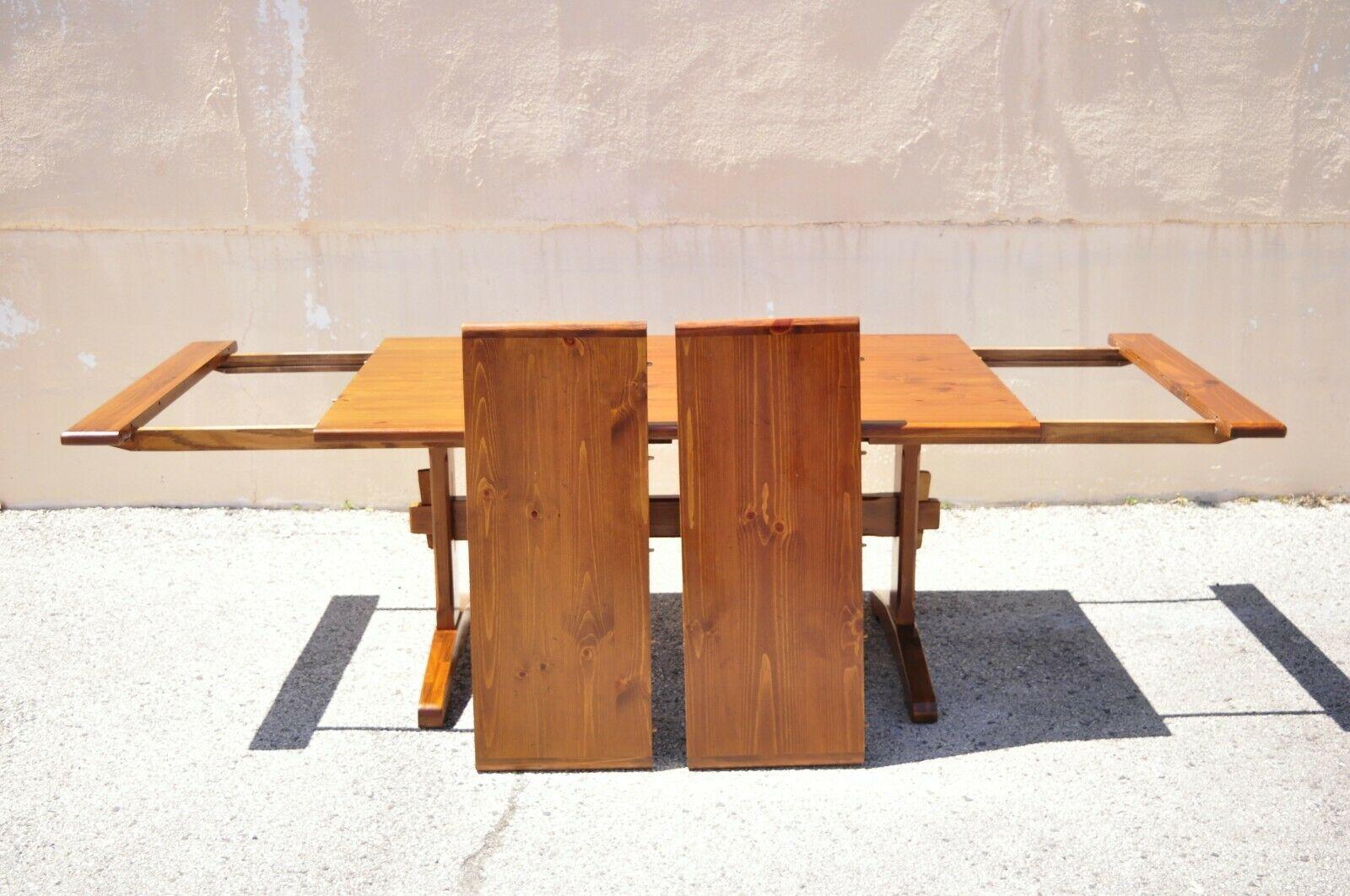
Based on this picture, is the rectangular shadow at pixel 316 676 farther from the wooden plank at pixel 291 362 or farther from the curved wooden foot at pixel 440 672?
the wooden plank at pixel 291 362

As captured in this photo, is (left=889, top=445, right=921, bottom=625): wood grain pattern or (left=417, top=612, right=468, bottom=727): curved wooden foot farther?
(left=889, top=445, right=921, bottom=625): wood grain pattern

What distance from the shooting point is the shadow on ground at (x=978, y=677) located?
3359 mm

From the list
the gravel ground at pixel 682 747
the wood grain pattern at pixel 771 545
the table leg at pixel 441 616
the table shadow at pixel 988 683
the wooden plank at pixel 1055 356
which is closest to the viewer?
the gravel ground at pixel 682 747

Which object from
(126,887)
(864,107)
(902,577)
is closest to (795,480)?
(902,577)

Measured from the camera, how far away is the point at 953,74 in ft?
15.6

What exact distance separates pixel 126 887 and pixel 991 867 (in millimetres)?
1785

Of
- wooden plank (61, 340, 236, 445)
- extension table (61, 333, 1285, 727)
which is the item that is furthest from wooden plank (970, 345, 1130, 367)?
wooden plank (61, 340, 236, 445)

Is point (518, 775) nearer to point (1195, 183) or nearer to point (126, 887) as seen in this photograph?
point (126, 887)

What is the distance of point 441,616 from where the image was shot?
3852mm

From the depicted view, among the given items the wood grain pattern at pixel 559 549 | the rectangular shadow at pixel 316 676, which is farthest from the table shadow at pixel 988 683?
the rectangular shadow at pixel 316 676

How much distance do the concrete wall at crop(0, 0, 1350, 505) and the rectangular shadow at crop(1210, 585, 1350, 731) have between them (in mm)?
1029

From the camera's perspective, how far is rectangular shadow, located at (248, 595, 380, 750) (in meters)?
3.40

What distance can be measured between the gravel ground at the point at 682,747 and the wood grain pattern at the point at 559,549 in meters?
0.13

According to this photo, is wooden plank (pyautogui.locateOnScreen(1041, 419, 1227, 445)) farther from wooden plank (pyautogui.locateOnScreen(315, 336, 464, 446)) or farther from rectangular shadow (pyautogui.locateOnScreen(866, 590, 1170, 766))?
wooden plank (pyautogui.locateOnScreen(315, 336, 464, 446))
